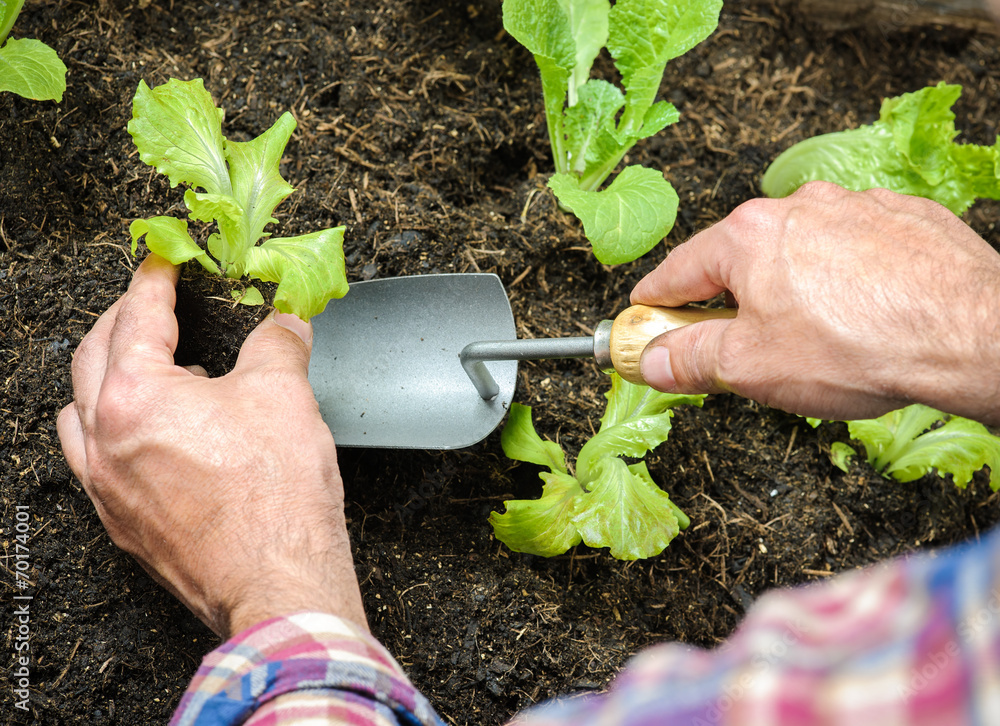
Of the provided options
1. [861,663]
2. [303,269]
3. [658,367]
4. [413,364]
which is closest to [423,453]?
[413,364]

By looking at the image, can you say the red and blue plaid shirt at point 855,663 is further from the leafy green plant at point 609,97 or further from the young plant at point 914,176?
the young plant at point 914,176

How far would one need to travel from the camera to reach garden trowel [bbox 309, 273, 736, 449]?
1.41m

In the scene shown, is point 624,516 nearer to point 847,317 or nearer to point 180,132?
point 847,317

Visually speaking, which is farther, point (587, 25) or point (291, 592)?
point (587, 25)

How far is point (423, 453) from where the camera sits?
1509 millimetres

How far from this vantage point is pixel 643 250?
143 centimetres

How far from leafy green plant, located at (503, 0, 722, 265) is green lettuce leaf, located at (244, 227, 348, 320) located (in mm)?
493

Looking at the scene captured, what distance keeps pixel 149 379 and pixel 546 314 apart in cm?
88

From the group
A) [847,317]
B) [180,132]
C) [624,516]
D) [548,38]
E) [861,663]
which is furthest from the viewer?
[548,38]

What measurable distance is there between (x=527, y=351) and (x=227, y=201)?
1.80 feet

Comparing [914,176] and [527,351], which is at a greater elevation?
[914,176]

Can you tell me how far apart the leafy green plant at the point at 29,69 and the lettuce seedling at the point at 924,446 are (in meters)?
1.76

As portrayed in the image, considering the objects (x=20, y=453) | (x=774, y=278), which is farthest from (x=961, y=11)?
(x=20, y=453)

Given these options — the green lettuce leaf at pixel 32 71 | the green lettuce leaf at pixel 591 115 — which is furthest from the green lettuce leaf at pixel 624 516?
the green lettuce leaf at pixel 32 71
